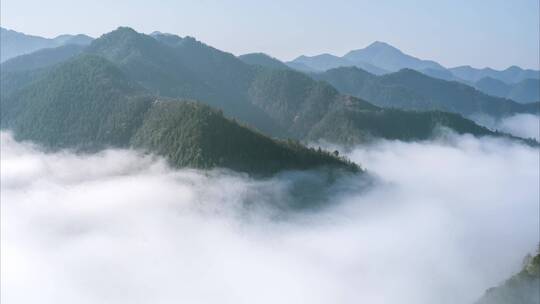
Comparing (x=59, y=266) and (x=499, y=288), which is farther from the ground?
(x=499, y=288)

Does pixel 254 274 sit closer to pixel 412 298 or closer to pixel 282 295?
pixel 282 295

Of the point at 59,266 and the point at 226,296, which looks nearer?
the point at 226,296

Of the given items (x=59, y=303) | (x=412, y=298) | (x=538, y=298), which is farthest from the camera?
(x=412, y=298)

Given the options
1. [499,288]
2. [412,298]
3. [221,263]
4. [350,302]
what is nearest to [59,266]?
[221,263]

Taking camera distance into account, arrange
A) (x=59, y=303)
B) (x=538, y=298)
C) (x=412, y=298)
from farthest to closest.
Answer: (x=412, y=298) < (x=59, y=303) < (x=538, y=298)

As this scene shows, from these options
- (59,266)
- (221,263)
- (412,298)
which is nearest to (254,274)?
(221,263)

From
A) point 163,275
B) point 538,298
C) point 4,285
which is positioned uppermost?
point 538,298
